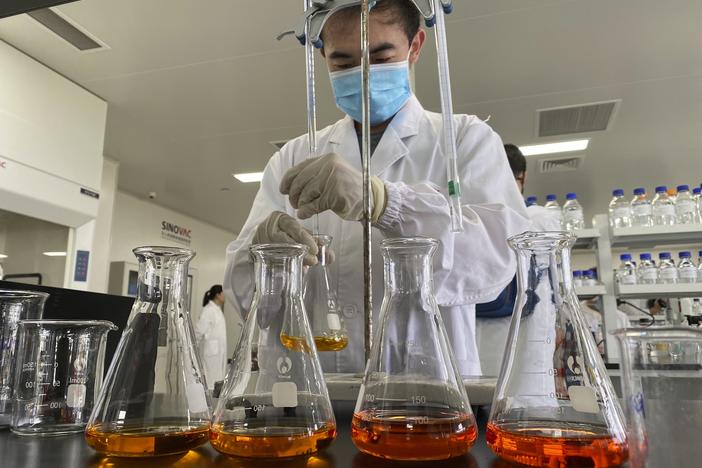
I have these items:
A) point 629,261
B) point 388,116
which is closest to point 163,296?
point 388,116

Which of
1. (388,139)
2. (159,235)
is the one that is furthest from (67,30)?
(159,235)

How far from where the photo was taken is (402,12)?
108cm

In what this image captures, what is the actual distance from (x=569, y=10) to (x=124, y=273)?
3.91 m

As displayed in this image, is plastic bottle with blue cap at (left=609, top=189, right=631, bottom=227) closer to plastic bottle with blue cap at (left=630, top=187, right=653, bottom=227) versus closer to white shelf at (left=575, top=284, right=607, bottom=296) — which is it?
plastic bottle with blue cap at (left=630, top=187, right=653, bottom=227)

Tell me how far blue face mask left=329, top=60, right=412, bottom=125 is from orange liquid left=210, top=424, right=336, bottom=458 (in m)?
0.89

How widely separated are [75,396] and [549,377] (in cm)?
47

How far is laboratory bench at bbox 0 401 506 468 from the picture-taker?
0.34 m

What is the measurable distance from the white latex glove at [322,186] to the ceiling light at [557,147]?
132 inches

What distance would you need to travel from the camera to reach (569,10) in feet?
7.27

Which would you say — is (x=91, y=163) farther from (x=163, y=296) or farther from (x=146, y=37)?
(x=163, y=296)

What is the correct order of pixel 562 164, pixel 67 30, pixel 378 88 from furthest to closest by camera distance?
pixel 562 164, pixel 67 30, pixel 378 88

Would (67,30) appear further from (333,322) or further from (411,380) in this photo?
(411,380)

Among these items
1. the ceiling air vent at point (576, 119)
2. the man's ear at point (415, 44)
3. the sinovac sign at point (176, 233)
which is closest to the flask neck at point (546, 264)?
the man's ear at point (415, 44)

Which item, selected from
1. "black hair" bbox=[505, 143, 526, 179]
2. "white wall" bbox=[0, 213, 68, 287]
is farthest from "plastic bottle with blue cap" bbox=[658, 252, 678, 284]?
"white wall" bbox=[0, 213, 68, 287]
